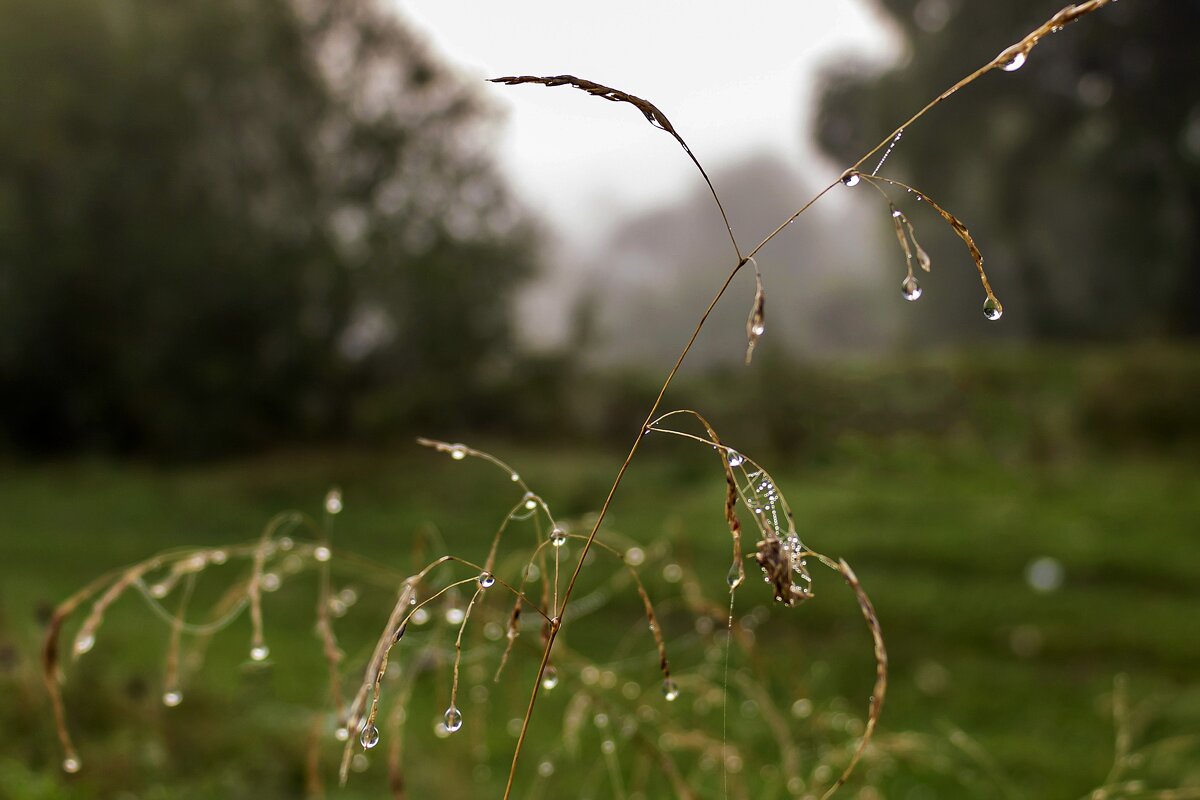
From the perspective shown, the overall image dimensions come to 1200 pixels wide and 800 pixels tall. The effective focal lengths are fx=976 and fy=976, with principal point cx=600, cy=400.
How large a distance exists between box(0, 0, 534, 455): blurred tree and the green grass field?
164cm

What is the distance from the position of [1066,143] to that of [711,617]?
54.5 feet

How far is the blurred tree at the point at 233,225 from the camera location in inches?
496

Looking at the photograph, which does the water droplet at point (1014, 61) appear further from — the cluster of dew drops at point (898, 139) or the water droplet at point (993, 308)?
the water droplet at point (993, 308)

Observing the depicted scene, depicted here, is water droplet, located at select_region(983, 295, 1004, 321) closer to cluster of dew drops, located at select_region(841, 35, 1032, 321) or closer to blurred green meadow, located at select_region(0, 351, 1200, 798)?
cluster of dew drops, located at select_region(841, 35, 1032, 321)

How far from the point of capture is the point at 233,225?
12.9 meters

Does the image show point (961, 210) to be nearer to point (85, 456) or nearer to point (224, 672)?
point (85, 456)

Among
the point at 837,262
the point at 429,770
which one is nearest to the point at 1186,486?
the point at 429,770

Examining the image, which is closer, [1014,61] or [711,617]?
[1014,61]

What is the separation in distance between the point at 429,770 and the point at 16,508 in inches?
334

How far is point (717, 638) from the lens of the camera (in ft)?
5.06

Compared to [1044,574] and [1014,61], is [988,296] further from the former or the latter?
[1044,574]

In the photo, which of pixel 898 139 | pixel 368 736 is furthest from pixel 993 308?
pixel 368 736

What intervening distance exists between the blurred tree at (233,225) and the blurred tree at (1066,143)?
6.97 meters

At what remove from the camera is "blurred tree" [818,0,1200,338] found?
14.4 metres
